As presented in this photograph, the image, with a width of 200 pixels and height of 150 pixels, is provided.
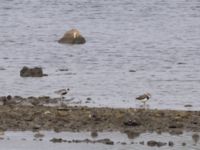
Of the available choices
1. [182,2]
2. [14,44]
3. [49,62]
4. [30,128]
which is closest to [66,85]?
[49,62]

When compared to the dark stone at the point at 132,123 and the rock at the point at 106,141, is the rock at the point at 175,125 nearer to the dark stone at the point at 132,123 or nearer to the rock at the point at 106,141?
the dark stone at the point at 132,123

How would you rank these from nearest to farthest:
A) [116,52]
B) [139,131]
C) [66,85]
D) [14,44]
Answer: [139,131], [66,85], [116,52], [14,44]

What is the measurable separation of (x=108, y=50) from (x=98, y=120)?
19091mm

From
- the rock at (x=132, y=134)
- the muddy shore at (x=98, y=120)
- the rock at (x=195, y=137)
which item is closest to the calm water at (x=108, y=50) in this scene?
the muddy shore at (x=98, y=120)

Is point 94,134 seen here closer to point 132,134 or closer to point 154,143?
point 132,134

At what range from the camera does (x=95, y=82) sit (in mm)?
28234

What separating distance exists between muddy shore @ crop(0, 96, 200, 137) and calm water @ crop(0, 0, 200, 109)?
278 cm

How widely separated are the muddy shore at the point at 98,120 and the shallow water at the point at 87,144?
319 millimetres

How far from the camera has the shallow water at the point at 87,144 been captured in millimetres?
17266

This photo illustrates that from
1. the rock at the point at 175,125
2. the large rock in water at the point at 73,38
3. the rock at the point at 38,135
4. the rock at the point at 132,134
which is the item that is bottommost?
the large rock in water at the point at 73,38

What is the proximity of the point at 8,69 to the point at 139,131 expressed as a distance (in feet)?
43.2

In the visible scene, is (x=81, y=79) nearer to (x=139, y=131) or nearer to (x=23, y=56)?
(x=23, y=56)

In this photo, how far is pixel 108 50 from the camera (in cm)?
3834

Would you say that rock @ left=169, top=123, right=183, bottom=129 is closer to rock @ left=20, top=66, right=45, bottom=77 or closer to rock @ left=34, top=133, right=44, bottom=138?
rock @ left=34, top=133, right=44, bottom=138
